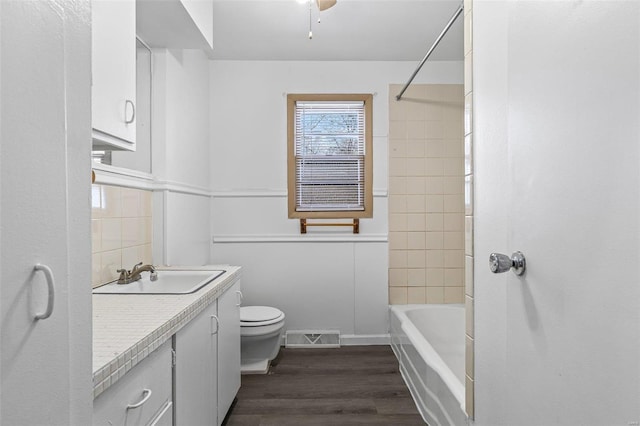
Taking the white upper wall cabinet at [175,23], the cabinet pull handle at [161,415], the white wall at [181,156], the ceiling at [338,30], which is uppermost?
the ceiling at [338,30]

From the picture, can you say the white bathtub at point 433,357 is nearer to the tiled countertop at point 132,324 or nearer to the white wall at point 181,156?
the tiled countertop at point 132,324

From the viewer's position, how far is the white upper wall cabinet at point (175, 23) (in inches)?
70.9

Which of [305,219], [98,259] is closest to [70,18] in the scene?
[98,259]

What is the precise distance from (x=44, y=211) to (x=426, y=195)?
2922mm

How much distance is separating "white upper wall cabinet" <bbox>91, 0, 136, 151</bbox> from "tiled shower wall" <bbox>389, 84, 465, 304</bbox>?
85.7 inches

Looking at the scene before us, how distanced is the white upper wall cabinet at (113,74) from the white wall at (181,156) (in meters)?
0.82

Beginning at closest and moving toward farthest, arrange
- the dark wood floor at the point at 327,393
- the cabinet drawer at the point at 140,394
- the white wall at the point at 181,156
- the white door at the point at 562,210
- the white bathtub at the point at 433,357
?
the white door at the point at 562,210, the cabinet drawer at the point at 140,394, the white bathtub at the point at 433,357, the dark wood floor at the point at 327,393, the white wall at the point at 181,156

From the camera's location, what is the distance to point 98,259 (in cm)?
168

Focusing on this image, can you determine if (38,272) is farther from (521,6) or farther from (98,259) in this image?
(98,259)

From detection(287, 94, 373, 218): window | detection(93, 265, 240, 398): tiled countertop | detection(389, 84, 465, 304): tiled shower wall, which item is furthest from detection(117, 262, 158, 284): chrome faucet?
detection(389, 84, 465, 304): tiled shower wall

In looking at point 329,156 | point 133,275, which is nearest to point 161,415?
point 133,275

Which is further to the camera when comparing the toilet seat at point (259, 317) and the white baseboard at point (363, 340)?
the white baseboard at point (363, 340)

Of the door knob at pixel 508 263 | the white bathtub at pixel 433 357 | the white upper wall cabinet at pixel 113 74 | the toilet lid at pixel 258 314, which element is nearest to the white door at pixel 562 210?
the door knob at pixel 508 263

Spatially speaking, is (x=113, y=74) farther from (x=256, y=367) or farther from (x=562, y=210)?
(x=256, y=367)
